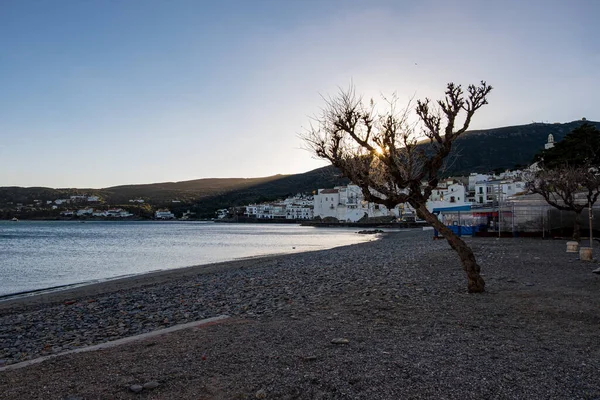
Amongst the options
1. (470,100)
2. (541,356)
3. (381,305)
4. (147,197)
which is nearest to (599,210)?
(470,100)

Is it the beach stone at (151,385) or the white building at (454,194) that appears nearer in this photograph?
the beach stone at (151,385)

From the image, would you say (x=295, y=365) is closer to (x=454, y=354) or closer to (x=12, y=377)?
(x=454, y=354)

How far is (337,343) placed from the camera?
5648 mm

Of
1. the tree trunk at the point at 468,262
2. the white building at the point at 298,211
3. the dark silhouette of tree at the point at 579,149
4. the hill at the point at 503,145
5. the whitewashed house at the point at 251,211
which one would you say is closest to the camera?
the tree trunk at the point at 468,262

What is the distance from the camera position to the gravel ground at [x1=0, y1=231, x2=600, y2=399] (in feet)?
13.9

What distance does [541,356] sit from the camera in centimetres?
505

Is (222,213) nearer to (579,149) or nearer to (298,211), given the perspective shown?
(298,211)

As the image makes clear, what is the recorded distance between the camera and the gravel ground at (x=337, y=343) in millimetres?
4238

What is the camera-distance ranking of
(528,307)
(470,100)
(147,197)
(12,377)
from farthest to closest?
(147,197)
(470,100)
(528,307)
(12,377)

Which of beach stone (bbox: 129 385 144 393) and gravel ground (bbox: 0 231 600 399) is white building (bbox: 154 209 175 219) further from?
beach stone (bbox: 129 385 144 393)

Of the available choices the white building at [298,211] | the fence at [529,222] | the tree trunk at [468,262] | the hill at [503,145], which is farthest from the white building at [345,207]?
the tree trunk at [468,262]

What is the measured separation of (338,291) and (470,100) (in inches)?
197

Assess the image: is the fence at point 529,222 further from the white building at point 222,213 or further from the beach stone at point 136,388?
the white building at point 222,213

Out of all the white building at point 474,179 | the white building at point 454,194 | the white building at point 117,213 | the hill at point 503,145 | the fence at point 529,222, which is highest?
the hill at point 503,145
